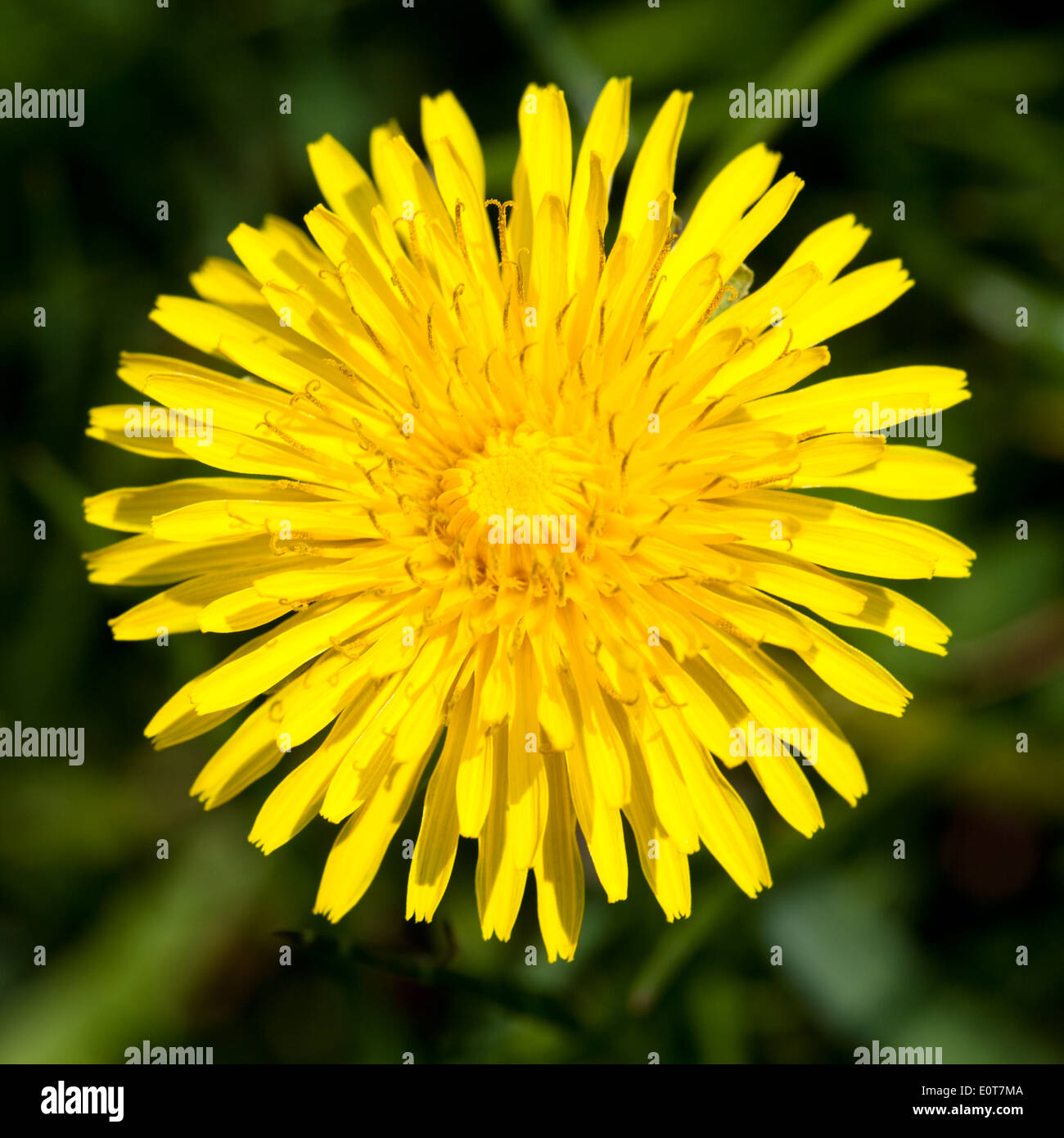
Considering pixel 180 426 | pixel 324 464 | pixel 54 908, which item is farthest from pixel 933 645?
pixel 54 908

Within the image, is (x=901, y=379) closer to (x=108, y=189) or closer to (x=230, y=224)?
(x=230, y=224)

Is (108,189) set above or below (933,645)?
above

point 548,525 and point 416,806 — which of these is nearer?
point 548,525

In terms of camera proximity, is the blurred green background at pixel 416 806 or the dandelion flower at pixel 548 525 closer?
the dandelion flower at pixel 548 525

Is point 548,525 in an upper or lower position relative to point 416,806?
upper
